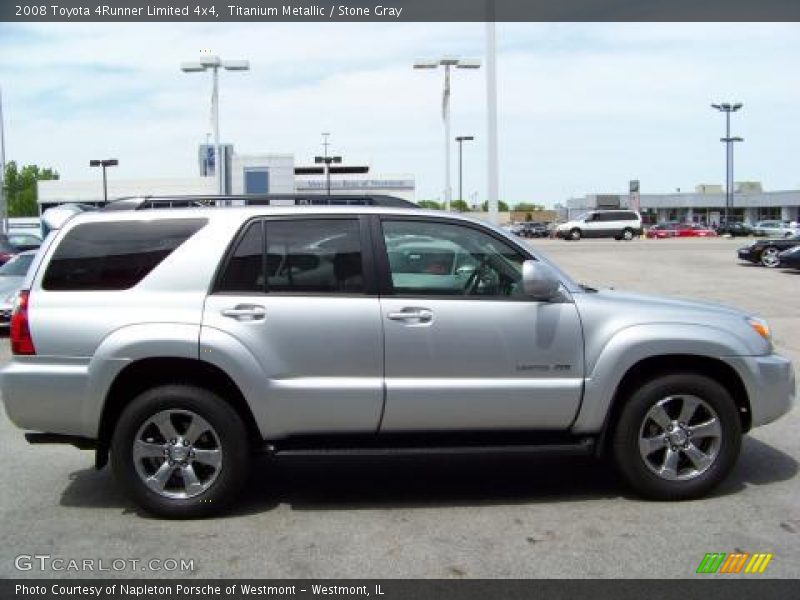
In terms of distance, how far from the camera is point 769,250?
2786 centimetres

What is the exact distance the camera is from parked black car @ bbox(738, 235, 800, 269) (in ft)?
91.2

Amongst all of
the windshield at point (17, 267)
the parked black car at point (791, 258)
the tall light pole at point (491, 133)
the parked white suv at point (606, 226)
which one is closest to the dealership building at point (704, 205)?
the parked white suv at point (606, 226)

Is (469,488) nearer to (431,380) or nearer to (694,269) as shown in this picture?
(431,380)

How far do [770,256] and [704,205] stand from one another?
85091mm

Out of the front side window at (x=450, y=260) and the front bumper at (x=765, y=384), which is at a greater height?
the front side window at (x=450, y=260)

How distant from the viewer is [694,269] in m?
27.2

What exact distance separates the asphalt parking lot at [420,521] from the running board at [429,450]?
354mm

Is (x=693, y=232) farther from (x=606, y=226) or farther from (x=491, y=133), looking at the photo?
(x=491, y=133)

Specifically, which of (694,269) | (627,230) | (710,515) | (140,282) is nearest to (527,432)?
(710,515)

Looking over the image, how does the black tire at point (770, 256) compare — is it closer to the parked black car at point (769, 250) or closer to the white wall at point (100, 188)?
the parked black car at point (769, 250)

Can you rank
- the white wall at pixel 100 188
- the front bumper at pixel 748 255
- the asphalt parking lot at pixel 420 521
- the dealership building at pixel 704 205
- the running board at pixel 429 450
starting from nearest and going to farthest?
the asphalt parking lot at pixel 420 521 → the running board at pixel 429 450 → the front bumper at pixel 748 255 → the white wall at pixel 100 188 → the dealership building at pixel 704 205

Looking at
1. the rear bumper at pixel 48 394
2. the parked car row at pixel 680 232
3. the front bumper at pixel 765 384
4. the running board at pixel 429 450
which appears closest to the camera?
the rear bumper at pixel 48 394

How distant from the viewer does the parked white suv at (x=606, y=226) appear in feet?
182
